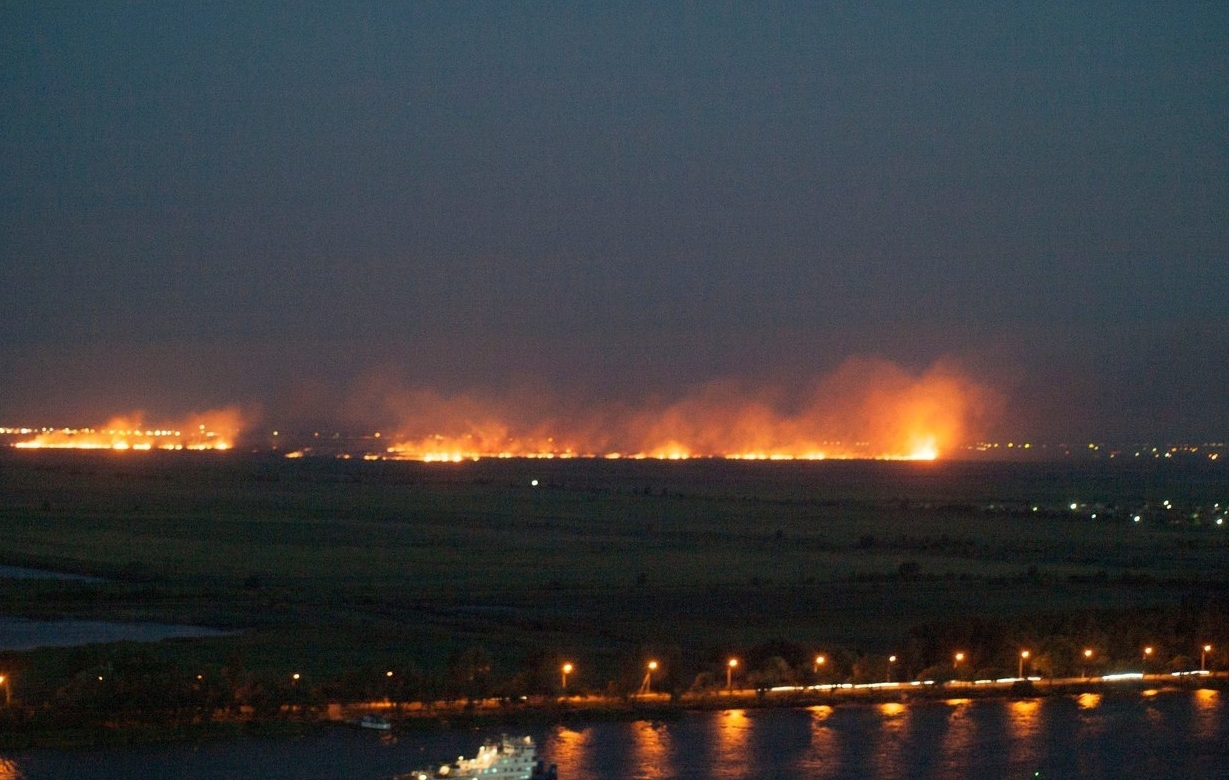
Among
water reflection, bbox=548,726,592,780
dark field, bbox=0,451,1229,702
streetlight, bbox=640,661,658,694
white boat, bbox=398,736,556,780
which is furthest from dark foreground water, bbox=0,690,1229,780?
dark field, bbox=0,451,1229,702

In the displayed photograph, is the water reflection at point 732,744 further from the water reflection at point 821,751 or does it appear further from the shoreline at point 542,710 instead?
the water reflection at point 821,751

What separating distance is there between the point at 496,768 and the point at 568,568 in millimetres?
Answer: 11119

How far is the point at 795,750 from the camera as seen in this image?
30.6ft

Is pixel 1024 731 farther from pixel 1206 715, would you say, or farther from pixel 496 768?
pixel 496 768

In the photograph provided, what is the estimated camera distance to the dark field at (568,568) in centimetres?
1313

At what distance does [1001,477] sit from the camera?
61.4m

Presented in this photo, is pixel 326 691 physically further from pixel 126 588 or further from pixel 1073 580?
pixel 1073 580

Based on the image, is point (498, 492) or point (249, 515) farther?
point (498, 492)

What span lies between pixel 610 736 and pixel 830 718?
5.25 feet

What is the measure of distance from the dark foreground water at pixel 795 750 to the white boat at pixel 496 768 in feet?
0.84

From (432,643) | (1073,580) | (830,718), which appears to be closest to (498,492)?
(1073,580)

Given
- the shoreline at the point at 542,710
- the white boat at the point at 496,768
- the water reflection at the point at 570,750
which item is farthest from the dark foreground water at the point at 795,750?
the white boat at the point at 496,768

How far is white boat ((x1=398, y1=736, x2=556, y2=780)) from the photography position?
8.23m

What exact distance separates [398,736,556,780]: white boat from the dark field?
215 centimetres
